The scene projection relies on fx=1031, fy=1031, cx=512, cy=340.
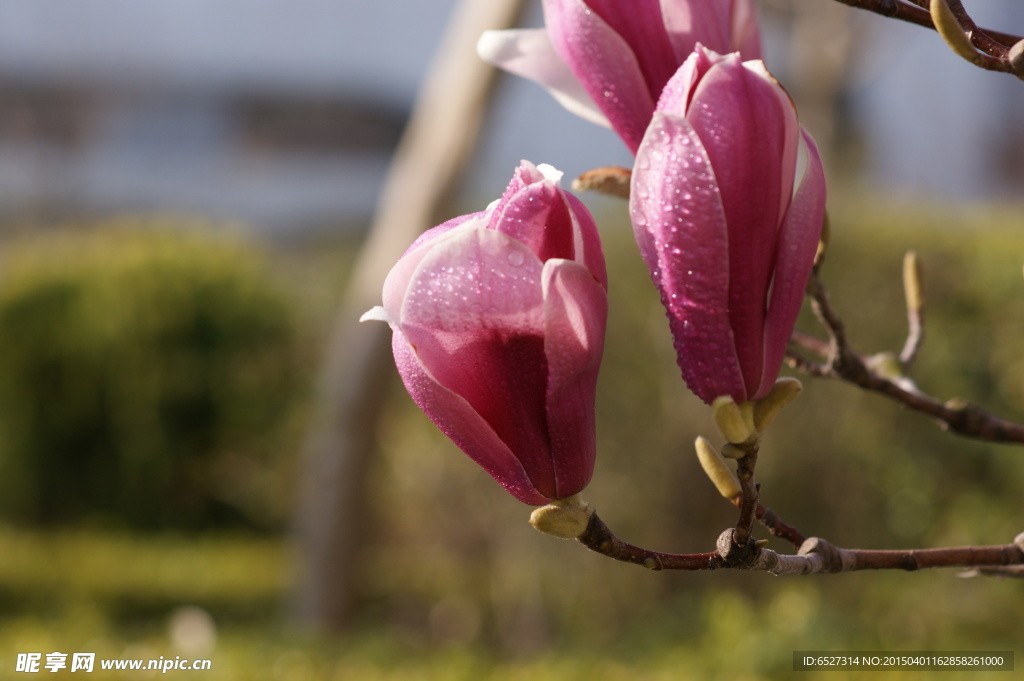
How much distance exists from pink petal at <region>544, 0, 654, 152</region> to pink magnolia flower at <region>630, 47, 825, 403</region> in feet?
0.45

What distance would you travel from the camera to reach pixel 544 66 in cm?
74

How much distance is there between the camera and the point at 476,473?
4.20m

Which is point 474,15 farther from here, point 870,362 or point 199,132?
point 199,132

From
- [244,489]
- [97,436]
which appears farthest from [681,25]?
[97,436]

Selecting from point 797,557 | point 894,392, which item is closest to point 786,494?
point 894,392

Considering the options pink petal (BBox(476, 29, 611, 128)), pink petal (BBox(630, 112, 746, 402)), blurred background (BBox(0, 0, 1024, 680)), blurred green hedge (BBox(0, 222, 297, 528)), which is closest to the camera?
pink petal (BBox(630, 112, 746, 402))

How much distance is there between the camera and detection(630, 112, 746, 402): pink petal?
0.51 meters

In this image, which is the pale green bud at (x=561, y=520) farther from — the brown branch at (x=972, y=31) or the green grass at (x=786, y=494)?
the green grass at (x=786, y=494)

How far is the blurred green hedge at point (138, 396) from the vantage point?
645 cm

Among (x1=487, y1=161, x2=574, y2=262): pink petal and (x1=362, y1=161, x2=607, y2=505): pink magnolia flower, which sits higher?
(x1=487, y1=161, x2=574, y2=262): pink petal

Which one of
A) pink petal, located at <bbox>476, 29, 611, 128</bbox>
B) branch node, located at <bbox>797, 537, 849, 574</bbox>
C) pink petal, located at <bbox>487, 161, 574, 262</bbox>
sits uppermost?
pink petal, located at <bbox>476, 29, 611, 128</bbox>

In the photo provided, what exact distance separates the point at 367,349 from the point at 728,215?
350 centimetres

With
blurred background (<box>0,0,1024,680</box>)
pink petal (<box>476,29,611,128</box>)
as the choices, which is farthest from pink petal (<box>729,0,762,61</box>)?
blurred background (<box>0,0,1024,680</box>)

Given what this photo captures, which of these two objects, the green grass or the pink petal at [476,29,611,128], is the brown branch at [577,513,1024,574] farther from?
the green grass
